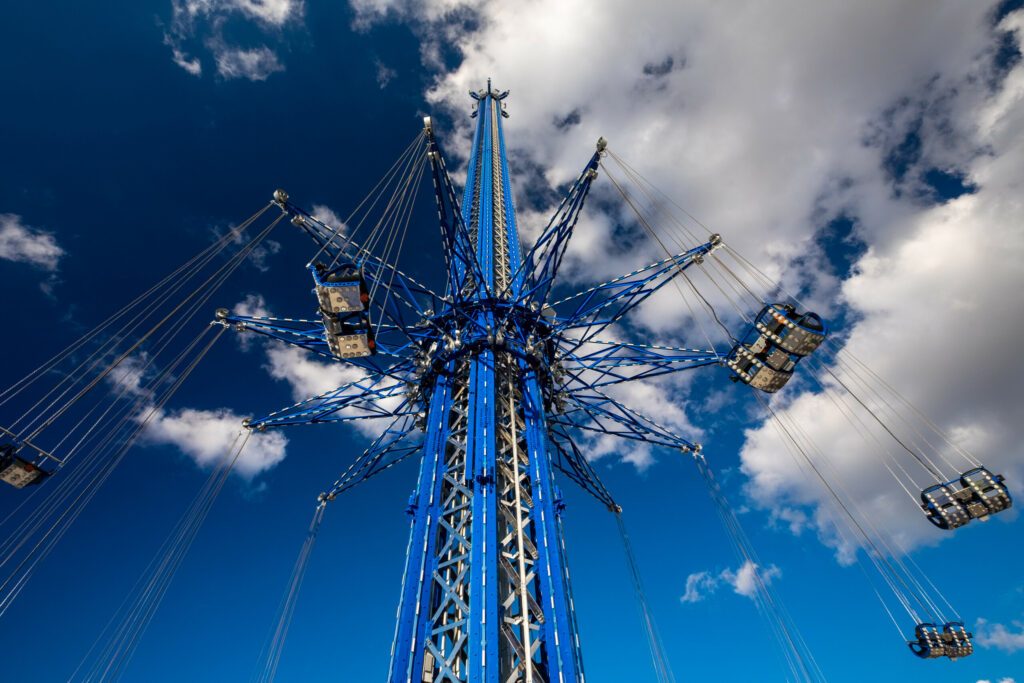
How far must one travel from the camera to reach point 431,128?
12898mm

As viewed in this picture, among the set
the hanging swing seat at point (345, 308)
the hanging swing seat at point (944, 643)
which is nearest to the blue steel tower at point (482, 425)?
the hanging swing seat at point (345, 308)

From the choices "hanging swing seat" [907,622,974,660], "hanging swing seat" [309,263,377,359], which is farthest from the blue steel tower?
Result: "hanging swing seat" [907,622,974,660]

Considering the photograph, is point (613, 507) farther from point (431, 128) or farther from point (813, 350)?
point (431, 128)

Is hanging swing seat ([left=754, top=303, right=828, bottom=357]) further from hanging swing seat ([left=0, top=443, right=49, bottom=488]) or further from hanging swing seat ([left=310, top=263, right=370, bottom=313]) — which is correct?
hanging swing seat ([left=0, top=443, right=49, bottom=488])

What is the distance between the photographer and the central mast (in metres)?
9.04

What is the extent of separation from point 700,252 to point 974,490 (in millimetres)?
8969

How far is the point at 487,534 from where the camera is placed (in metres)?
9.88

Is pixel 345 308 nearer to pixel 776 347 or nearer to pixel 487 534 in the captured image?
pixel 487 534

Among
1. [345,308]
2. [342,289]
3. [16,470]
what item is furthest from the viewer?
[345,308]

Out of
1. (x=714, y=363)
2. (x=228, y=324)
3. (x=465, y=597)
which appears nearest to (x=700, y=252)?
(x=714, y=363)

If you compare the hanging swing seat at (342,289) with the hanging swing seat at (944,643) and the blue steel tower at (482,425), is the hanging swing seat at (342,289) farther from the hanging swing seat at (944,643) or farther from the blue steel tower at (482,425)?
the hanging swing seat at (944,643)

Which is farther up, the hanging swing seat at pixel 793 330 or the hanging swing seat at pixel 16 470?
the hanging swing seat at pixel 793 330

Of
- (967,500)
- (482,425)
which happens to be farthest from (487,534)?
(967,500)

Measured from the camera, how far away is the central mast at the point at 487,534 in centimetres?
904
